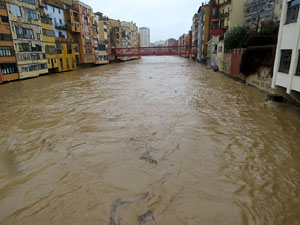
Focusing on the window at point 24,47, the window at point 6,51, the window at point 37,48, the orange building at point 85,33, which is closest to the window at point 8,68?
the window at point 6,51

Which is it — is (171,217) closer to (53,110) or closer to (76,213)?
(76,213)

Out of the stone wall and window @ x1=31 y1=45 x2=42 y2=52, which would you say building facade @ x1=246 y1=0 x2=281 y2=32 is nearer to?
the stone wall

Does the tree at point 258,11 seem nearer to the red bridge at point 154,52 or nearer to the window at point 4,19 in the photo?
the red bridge at point 154,52

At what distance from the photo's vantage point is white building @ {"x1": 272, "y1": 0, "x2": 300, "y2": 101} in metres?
11.0

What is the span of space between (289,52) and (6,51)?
97.4 feet

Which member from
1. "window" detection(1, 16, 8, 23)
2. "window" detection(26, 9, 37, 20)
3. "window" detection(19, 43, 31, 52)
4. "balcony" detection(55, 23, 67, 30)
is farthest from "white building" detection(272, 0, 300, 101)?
"balcony" detection(55, 23, 67, 30)

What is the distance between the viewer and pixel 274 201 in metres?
5.37

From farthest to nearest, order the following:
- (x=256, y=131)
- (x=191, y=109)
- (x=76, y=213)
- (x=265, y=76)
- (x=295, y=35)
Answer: (x=265, y=76) → (x=191, y=109) → (x=295, y=35) → (x=256, y=131) → (x=76, y=213)

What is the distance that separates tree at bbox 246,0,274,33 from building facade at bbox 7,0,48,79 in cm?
3134

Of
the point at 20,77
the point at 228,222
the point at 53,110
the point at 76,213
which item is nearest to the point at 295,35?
the point at 228,222

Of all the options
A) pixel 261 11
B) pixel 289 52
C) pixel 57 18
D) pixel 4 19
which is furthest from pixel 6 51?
pixel 261 11

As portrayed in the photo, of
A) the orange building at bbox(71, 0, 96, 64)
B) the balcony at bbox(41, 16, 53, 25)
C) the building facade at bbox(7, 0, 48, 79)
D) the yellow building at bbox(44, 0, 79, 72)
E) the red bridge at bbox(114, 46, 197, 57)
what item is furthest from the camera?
the red bridge at bbox(114, 46, 197, 57)

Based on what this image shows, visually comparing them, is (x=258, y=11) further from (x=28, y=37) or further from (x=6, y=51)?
(x=6, y=51)

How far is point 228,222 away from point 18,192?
5.78 meters
